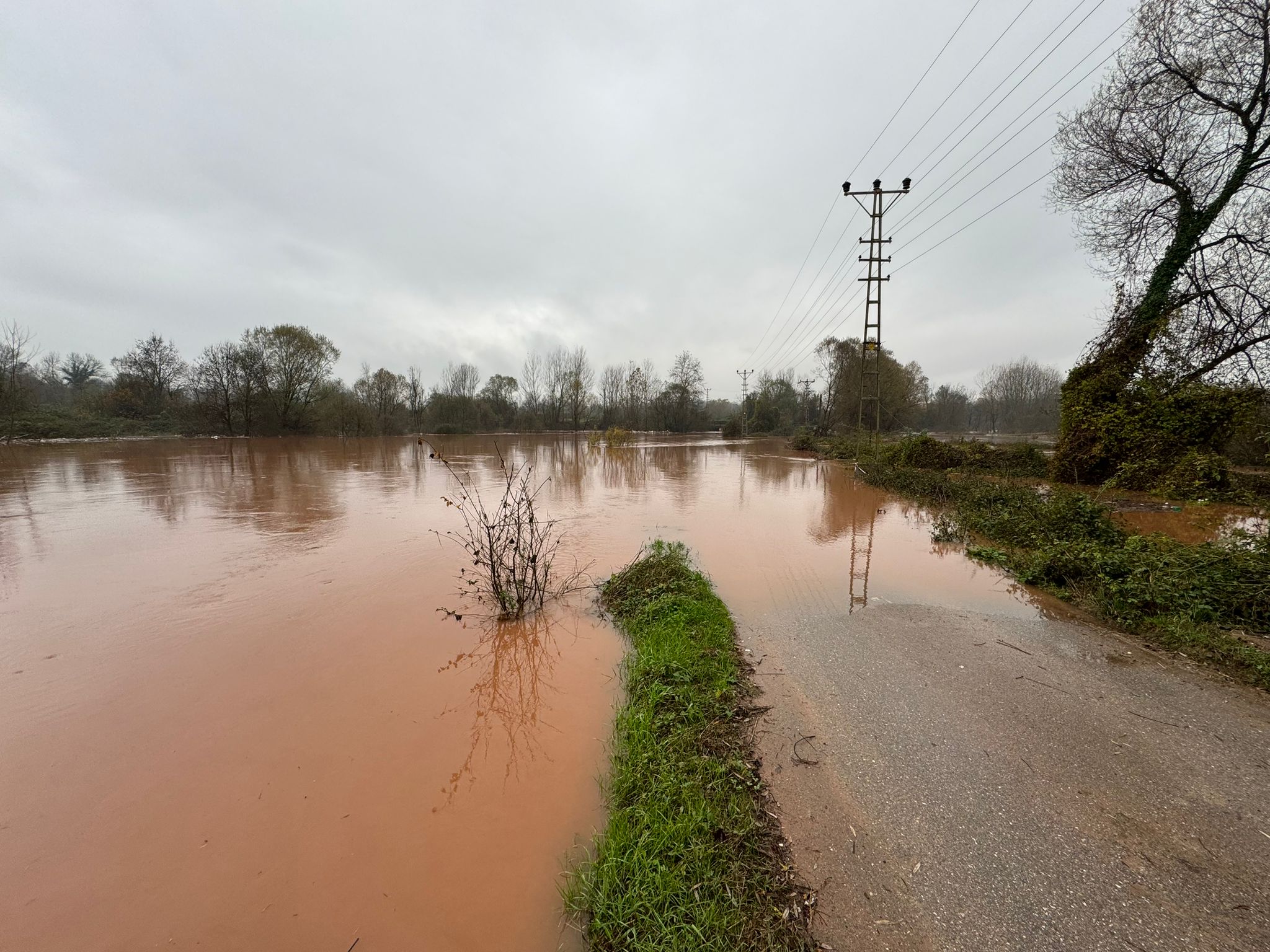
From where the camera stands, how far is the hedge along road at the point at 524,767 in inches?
81.0

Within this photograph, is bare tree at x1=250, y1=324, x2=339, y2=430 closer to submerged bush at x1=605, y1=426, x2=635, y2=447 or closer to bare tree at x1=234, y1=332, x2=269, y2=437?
bare tree at x1=234, y1=332, x2=269, y2=437

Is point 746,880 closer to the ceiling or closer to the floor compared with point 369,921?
closer to the ceiling

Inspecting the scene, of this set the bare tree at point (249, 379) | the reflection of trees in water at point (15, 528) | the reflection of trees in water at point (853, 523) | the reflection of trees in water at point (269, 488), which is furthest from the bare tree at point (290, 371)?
the reflection of trees in water at point (853, 523)

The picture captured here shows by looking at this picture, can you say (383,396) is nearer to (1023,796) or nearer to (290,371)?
(290,371)

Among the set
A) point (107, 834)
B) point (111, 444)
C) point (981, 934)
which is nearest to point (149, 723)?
point (107, 834)

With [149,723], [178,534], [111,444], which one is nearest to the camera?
[149,723]

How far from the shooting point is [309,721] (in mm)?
3451

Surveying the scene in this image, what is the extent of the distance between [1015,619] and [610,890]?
16.9 feet

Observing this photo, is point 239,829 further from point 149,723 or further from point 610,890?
point 610,890

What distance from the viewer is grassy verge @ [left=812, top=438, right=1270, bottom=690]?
422cm

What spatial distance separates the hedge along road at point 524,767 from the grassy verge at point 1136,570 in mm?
433

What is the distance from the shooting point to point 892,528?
9.30 meters

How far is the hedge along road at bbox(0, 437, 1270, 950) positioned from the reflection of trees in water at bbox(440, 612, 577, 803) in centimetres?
6

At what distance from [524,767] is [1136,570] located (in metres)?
6.74
